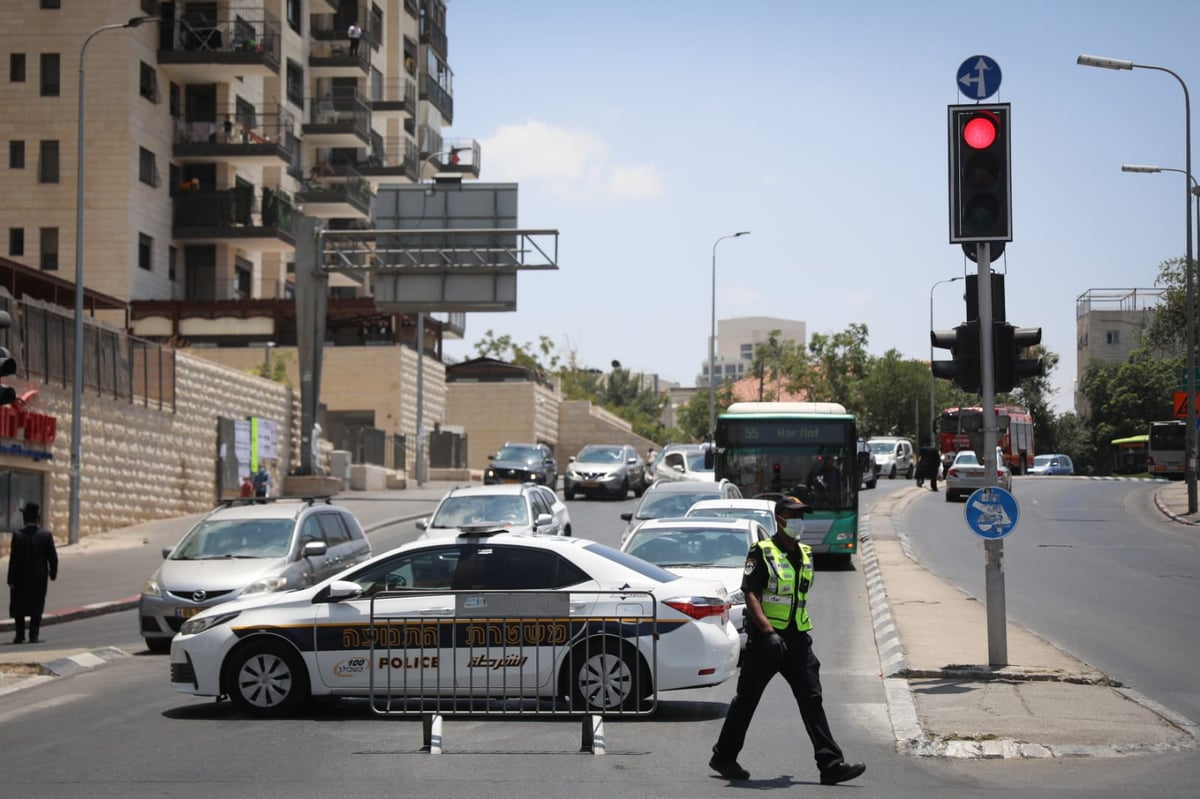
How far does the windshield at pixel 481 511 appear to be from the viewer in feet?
77.4

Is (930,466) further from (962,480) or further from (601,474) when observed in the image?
(601,474)

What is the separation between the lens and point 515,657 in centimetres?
1077

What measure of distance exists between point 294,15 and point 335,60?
256 centimetres

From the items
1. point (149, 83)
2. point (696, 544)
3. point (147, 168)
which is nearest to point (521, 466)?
point (147, 168)

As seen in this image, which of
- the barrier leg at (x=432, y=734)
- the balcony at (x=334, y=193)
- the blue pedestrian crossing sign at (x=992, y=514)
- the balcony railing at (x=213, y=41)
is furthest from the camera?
the balcony at (x=334, y=193)

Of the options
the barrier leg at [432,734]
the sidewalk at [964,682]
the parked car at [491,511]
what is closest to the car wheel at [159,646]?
the sidewalk at [964,682]

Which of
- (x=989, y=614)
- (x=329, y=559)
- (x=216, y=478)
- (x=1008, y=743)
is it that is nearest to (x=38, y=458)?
(x=216, y=478)

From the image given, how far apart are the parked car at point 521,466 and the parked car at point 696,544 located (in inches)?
1077

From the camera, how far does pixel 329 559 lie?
18750 millimetres

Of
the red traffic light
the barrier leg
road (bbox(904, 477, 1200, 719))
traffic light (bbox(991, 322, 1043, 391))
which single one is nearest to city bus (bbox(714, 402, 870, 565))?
road (bbox(904, 477, 1200, 719))

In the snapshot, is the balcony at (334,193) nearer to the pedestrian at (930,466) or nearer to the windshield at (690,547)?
the pedestrian at (930,466)

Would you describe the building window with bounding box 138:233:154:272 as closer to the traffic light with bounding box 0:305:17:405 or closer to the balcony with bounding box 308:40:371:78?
the balcony with bounding box 308:40:371:78

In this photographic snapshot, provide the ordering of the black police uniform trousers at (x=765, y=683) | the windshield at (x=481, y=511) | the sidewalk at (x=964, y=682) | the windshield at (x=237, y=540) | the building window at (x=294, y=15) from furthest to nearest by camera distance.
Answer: the building window at (x=294, y=15), the windshield at (x=481, y=511), the windshield at (x=237, y=540), the sidewalk at (x=964, y=682), the black police uniform trousers at (x=765, y=683)

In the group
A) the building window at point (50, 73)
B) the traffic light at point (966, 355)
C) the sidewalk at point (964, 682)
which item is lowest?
the sidewalk at point (964, 682)
